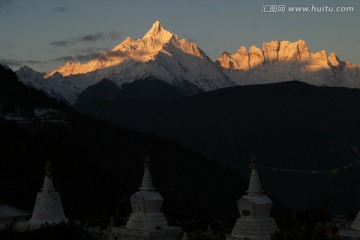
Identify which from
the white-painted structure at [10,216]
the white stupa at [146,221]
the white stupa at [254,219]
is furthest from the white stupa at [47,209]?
the white stupa at [254,219]

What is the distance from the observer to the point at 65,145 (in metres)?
196

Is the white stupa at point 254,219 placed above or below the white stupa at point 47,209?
below

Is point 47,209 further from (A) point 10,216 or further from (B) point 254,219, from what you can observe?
(B) point 254,219

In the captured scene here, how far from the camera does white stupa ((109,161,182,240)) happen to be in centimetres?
6238

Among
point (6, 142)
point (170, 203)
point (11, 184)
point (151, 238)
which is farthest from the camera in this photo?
point (170, 203)

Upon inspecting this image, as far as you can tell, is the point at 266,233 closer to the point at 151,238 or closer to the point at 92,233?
the point at 151,238

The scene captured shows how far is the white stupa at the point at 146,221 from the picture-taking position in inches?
2456

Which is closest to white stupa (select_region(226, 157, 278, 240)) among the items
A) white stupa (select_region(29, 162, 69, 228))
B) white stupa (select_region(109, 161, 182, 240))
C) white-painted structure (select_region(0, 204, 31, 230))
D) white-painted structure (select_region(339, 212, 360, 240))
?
white-painted structure (select_region(339, 212, 360, 240))

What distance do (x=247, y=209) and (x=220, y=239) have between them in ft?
27.9

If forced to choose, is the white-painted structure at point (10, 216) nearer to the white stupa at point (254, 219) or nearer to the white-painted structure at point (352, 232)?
the white stupa at point (254, 219)

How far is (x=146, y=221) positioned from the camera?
62.8 meters

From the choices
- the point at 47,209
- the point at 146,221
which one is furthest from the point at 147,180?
the point at 47,209

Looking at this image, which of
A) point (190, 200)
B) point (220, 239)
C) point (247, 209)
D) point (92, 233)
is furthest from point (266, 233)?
point (190, 200)

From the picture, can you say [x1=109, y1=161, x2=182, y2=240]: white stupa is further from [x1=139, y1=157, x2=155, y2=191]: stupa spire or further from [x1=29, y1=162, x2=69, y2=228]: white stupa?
[x1=29, y1=162, x2=69, y2=228]: white stupa
